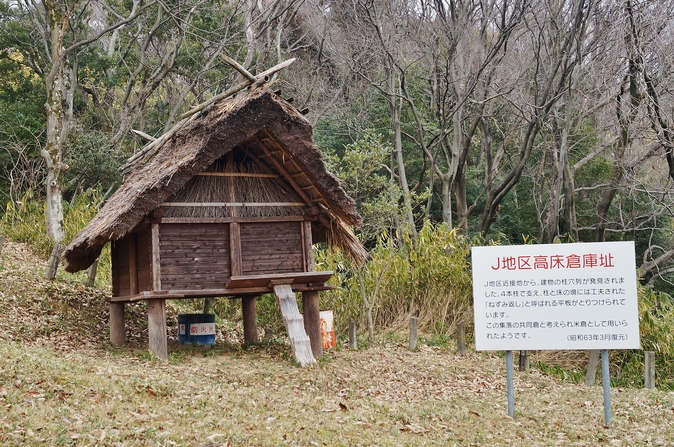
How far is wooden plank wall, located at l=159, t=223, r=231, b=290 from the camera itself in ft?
34.9

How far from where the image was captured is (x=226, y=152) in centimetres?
1053

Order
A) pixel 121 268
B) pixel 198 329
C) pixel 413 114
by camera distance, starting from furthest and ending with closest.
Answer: pixel 413 114 < pixel 121 268 < pixel 198 329

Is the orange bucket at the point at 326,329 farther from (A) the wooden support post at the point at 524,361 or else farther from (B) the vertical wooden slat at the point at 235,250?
(A) the wooden support post at the point at 524,361

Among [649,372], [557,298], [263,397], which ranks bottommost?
[649,372]

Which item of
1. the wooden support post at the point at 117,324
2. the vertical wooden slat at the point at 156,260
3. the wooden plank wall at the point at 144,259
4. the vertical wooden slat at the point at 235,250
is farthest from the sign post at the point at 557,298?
the wooden support post at the point at 117,324

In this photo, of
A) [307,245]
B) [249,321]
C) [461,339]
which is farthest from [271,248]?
[461,339]

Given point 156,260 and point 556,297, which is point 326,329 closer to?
point 156,260

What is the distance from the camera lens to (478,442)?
723 centimetres

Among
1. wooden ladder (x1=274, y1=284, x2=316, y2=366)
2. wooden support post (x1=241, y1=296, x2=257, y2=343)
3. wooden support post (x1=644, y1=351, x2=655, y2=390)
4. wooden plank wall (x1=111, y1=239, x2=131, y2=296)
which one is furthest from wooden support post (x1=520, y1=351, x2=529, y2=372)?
wooden plank wall (x1=111, y1=239, x2=131, y2=296)

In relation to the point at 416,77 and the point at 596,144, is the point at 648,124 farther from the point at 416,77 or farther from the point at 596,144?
the point at 416,77

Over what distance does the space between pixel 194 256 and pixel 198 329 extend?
197 cm

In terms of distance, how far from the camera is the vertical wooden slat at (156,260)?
10445mm

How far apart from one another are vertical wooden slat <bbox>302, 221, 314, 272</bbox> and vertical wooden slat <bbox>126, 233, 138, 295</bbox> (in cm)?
273

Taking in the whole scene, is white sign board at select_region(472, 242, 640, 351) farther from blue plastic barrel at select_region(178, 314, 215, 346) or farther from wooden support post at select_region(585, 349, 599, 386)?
blue plastic barrel at select_region(178, 314, 215, 346)
